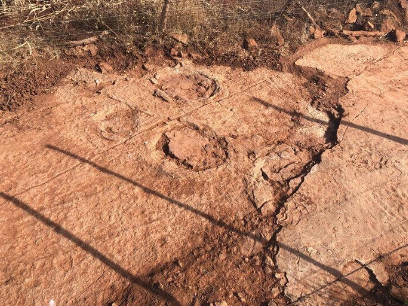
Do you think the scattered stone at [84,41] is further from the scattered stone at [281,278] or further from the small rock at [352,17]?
the small rock at [352,17]

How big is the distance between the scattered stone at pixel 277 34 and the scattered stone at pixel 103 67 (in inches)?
93.2

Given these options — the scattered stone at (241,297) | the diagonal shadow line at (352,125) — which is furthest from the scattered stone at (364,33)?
the scattered stone at (241,297)

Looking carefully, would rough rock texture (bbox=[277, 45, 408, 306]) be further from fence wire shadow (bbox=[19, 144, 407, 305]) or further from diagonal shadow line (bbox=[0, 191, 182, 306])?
diagonal shadow line (bbox=[0, 191, 182, 306])

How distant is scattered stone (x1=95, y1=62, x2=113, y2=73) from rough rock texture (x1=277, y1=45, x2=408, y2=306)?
275cm

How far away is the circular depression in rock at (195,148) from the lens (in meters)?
3.57

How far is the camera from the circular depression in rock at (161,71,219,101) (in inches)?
167

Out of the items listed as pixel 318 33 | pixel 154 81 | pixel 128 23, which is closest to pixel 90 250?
pixel 154 81

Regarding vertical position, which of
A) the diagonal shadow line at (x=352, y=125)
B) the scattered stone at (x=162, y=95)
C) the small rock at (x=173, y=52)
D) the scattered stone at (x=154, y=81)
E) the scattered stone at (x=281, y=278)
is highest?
the small rock at (x=173, y=52)

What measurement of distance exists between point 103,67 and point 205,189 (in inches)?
87.6

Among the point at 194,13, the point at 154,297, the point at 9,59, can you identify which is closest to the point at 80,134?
the point at 9,59

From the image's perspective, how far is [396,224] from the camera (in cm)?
314

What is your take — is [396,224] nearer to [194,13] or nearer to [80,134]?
[80,134]

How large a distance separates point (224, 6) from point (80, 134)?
333 centimetres

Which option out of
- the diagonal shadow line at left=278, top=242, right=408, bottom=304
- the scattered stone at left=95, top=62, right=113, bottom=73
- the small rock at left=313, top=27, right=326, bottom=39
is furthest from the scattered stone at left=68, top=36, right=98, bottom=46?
the diagonal shadow line at left=278, top=242, right=408, bottom=304
